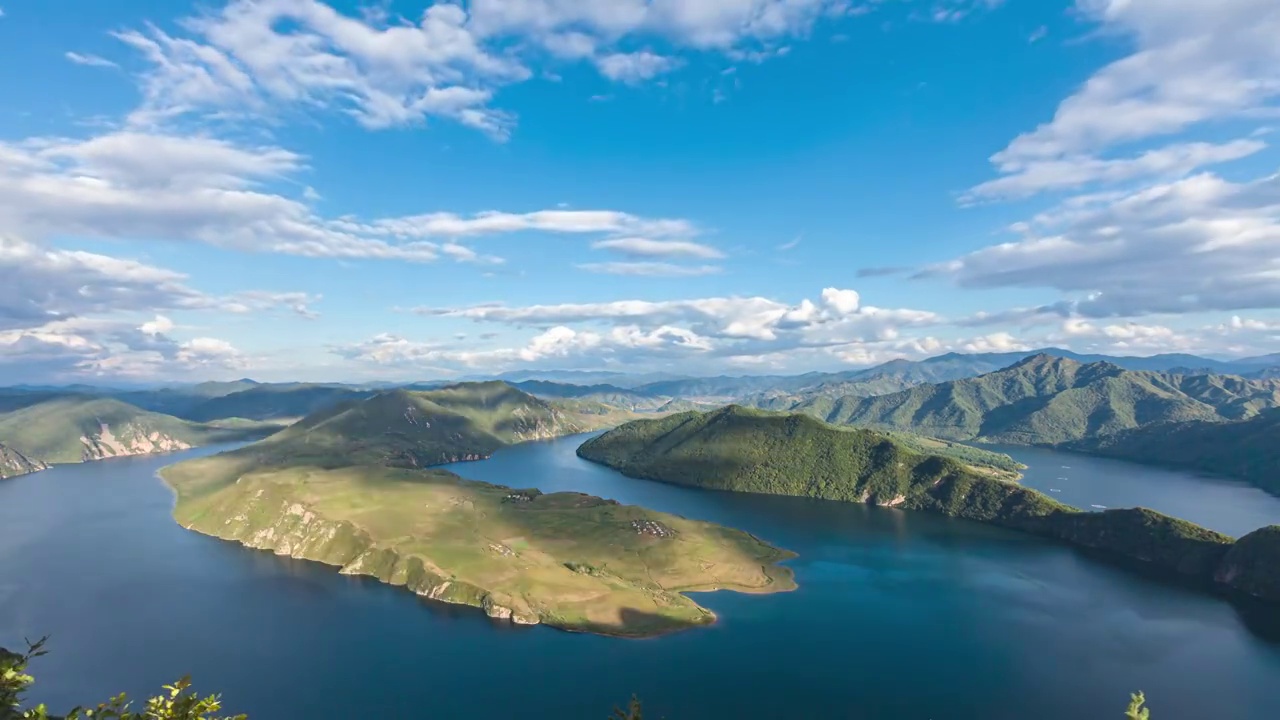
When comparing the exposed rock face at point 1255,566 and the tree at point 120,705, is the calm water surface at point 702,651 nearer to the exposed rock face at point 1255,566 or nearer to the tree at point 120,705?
the exposed rock face at point 1255,566

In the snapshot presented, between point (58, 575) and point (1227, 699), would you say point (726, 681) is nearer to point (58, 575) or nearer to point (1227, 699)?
point (1227, 699)

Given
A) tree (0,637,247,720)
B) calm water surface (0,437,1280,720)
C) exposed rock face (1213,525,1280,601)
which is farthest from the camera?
exposed rock face (1213,525,1280,601)

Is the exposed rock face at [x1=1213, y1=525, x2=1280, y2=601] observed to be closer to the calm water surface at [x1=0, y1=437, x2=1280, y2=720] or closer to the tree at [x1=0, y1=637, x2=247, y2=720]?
the calm water surface at [x1=0, y1=437, x2=1280, y2=720]

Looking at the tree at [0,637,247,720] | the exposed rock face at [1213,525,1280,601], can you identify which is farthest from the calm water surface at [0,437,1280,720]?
the tree at [0,637,247,720]

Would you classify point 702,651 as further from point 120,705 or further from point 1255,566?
point 1255,566

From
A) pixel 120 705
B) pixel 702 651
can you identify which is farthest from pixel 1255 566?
pixel 120 705
